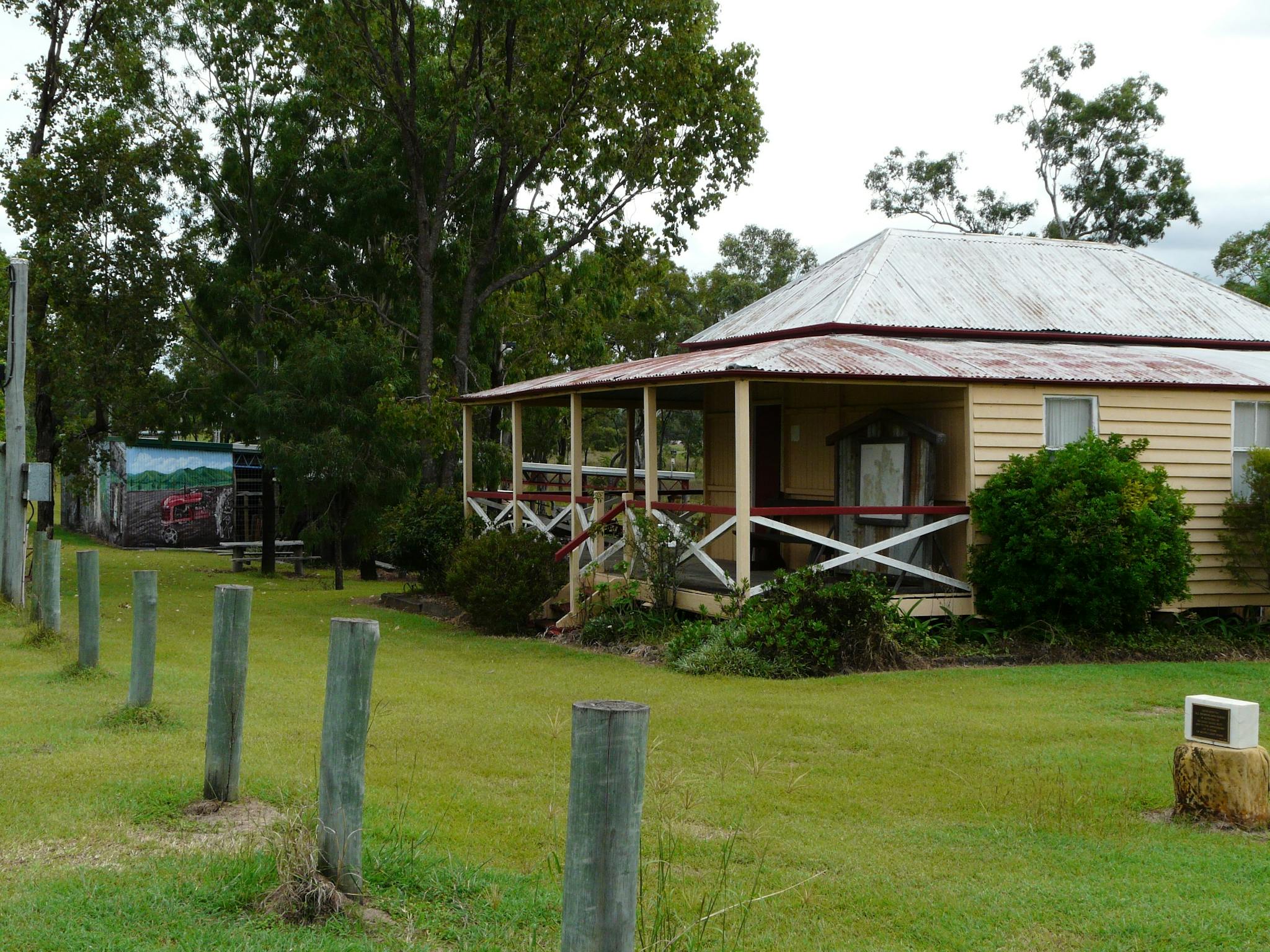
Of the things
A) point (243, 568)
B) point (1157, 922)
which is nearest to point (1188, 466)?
point (1157, 922)

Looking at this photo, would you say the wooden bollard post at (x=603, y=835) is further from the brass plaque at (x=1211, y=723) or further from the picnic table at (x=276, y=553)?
A: the picnic table at (x=276, y=553)

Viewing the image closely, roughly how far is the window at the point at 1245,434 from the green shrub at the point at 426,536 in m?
12.1

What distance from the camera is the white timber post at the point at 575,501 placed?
55.5 ft

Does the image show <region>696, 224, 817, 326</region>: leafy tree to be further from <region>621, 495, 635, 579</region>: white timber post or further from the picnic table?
<region>621, 495, 635, 579</region>: white timber post

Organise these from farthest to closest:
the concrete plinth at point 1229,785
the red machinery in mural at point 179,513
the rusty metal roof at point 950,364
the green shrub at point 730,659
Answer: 1. the red machinery in mural at point 179,513
2. the rusty metal roof at point 950,364
3. the green shrub at point 730,659
4. the concrete plinth at point 1229,785

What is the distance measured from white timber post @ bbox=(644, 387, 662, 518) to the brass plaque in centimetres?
872

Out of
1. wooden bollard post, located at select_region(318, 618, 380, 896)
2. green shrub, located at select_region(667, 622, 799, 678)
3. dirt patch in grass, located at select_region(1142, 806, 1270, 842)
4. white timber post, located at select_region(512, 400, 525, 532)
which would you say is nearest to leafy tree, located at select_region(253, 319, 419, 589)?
white timber post, located at select_region(512, 400, 525, 532)

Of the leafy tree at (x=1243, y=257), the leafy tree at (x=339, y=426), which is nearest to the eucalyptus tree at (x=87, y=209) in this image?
the leafy tree at (x=339, y=426)

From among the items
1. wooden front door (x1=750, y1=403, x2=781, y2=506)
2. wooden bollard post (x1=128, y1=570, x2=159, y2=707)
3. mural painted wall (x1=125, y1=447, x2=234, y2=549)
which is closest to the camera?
wooden bollard post (x1=128, y1=570, x2=159, y2=707)

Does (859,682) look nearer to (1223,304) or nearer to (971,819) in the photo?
(971,819)

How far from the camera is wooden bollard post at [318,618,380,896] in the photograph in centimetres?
492

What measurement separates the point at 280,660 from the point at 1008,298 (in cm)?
1184

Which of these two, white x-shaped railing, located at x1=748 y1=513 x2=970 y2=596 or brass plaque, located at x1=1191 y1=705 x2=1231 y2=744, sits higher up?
white x-shaped railing, located at x1=748 y1=513 x2=970 y2=596

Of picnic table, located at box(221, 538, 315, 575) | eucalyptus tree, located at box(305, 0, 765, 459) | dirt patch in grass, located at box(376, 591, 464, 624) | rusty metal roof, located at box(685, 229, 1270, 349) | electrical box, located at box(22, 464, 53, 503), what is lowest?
dirt patch in grass, located at box(376, 591, 464, 624)
